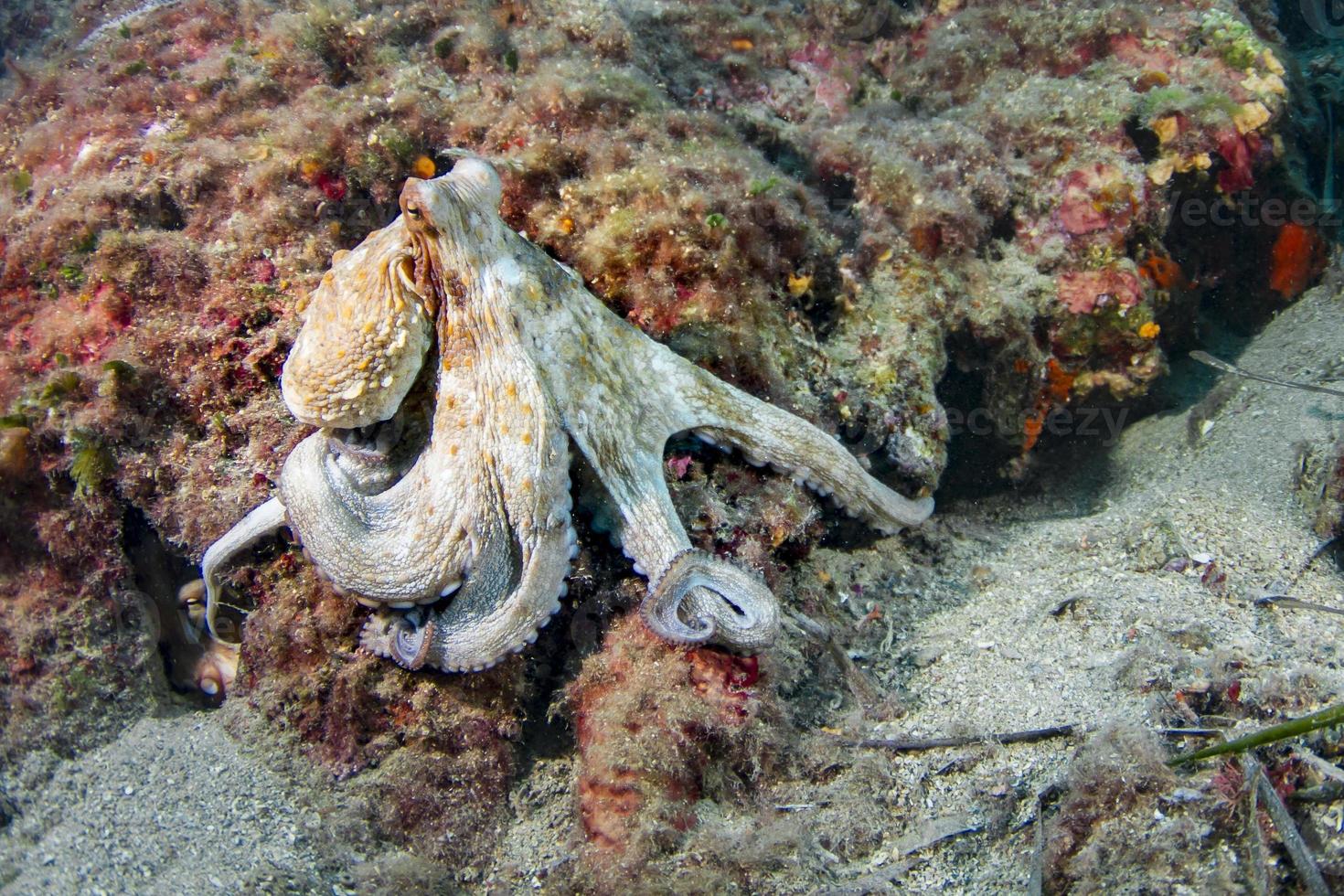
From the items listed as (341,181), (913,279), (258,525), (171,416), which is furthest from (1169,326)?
(171,416)

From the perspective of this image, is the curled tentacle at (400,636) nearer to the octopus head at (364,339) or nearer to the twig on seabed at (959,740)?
the octopus head at (364,339)

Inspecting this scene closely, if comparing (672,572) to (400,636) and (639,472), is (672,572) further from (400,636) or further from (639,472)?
(400,636)

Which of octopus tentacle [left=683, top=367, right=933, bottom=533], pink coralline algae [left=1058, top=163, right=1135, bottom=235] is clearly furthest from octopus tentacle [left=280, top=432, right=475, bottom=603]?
pink coralline algae [left=1058, top=163, right=1135, bottom=235]

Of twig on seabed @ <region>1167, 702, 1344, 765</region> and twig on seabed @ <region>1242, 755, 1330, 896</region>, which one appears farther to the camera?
twig on seabed @ <region>1167, 702, 1344, 765</region>

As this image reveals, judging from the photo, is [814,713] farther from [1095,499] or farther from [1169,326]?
[1169,326]

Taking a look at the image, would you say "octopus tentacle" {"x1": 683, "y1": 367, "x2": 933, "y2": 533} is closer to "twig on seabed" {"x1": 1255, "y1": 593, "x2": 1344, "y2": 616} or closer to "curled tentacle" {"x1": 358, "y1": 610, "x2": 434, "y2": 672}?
"curled tentacle" {"x1": 358, "y1": 610, "x2": 434, "y2": 672}
